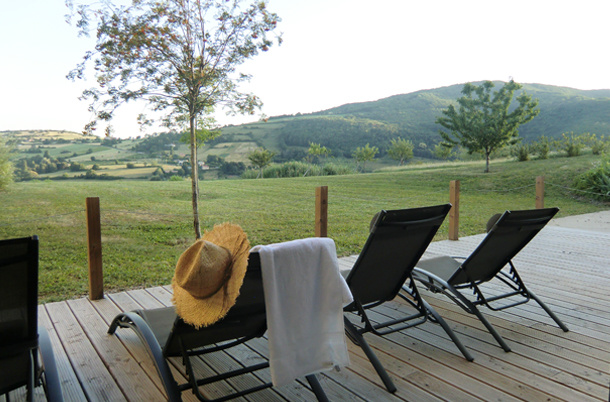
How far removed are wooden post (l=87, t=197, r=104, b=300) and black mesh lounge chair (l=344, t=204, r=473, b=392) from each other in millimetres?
2150

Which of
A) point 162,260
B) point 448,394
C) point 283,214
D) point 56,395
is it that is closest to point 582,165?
point 283,214

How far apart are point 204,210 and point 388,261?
1053cm

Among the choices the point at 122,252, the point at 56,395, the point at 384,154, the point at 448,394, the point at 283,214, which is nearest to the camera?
the point at 56,395

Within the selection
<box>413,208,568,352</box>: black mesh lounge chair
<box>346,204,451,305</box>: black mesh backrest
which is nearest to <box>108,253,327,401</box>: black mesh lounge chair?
<box>346,204,451,305</box>: black mesh backrest

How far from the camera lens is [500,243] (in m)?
2.82

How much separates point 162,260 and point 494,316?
5287 millimetres

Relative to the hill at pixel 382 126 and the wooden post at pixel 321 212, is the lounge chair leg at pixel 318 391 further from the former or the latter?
the hill at pixel 382 126

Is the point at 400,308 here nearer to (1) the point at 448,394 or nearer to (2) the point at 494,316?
(2) the point at 494,316

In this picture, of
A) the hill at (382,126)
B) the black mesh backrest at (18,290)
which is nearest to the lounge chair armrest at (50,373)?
the black mesh backrest at (18,290)

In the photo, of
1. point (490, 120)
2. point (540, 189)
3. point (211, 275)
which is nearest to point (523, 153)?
point (490, 120)

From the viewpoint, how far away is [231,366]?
7.72 ft

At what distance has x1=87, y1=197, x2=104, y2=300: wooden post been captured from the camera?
134 inches

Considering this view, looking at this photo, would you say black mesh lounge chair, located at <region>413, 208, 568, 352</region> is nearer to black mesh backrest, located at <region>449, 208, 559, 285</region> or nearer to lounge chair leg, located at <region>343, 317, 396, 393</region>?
black mesh backrest, located at <region>449, 208, 559, 285</region>

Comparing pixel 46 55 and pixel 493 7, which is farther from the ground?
pixel 493 7
